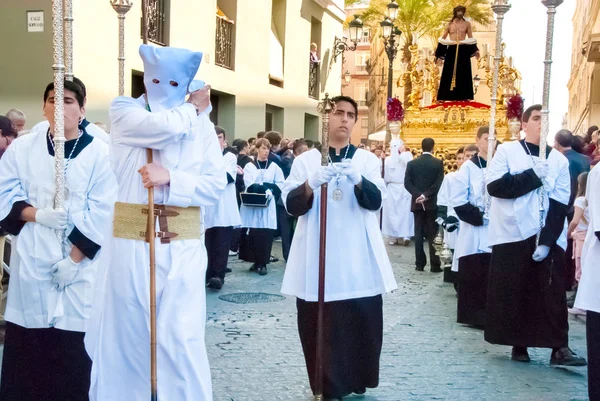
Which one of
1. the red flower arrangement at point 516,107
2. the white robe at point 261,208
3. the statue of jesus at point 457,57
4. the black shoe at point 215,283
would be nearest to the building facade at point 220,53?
the white robe at point 261,208

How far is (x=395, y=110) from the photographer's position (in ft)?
57.2

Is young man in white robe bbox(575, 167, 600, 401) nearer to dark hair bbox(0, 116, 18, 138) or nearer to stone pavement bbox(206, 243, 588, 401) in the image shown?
stone pavement bbox(206, 243, 588, 401)

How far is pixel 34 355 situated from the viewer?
15.6ft

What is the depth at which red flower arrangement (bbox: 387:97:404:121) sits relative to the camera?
57.2 ft

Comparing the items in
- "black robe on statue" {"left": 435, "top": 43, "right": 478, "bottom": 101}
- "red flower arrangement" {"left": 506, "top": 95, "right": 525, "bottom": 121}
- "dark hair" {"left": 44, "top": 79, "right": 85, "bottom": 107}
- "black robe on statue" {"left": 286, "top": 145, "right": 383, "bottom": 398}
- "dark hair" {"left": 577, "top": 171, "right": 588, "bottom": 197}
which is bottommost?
"black robe on statue" {"left": 286, "top": 145, "right": 383, "bottom": 398}

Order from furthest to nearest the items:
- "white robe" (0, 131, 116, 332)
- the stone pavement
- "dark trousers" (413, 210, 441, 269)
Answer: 1. "dark trousers" (413, 210, 441, 269)
2. the stone pavement
3. "white robe" (0, 131, 116, 332)

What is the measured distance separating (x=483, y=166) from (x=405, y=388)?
3.32 metres

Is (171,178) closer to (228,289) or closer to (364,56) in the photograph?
(228,289)

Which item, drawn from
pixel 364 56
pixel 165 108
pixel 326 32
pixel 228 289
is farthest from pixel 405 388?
pixel 364 56

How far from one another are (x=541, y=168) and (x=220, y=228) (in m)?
5.01

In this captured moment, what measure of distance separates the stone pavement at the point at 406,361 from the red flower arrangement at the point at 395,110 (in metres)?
8.26

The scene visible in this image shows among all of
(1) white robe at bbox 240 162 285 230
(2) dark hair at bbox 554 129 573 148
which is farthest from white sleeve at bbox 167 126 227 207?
(1) white robe at bbox 240 162 285 230

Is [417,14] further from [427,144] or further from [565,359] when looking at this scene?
[565,359]

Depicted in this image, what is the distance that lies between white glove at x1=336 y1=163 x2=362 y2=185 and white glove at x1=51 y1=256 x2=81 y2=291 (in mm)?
1795
